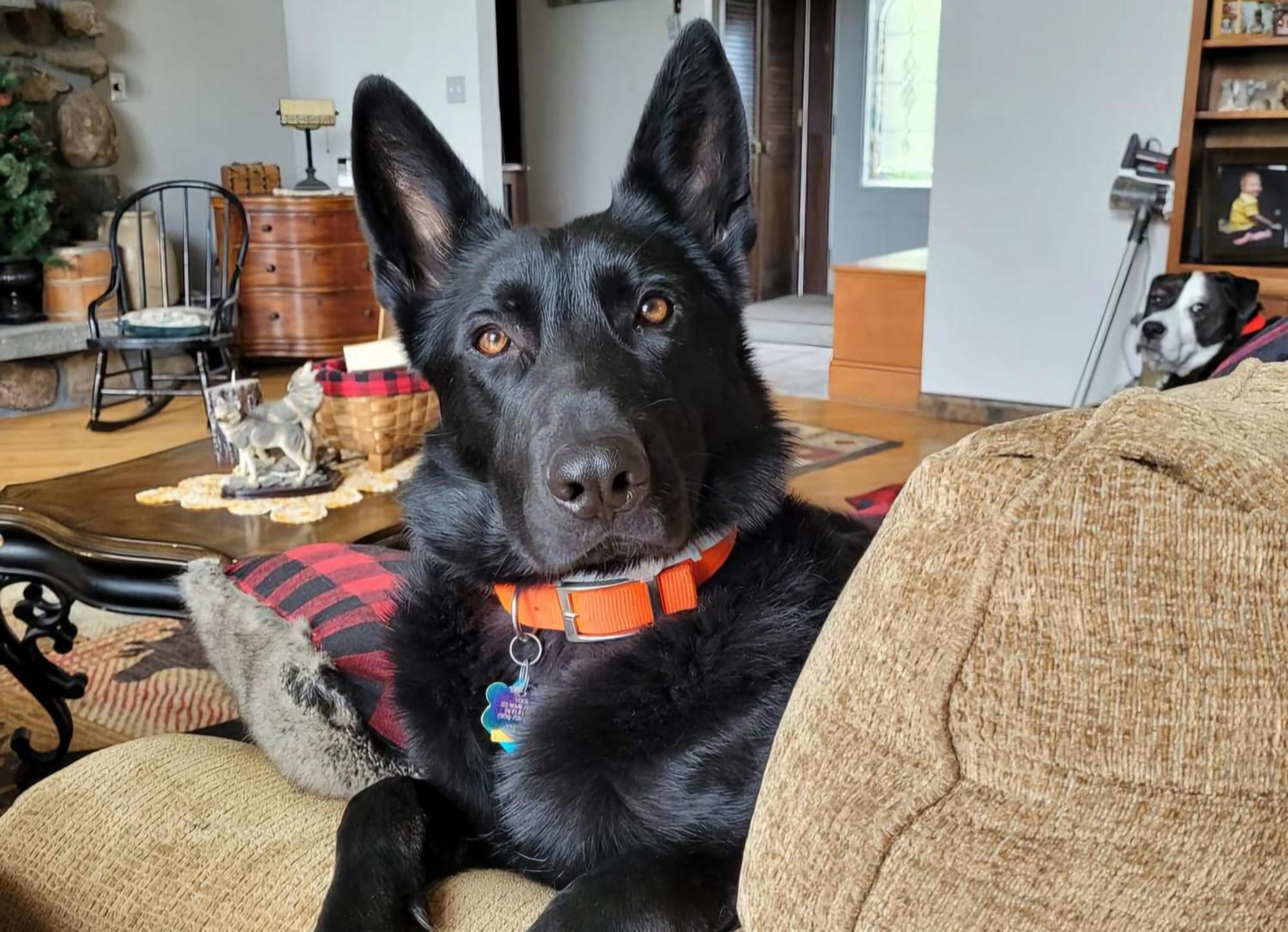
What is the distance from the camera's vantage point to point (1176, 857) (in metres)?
0.39

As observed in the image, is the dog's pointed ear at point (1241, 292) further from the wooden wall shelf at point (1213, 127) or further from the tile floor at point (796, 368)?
the tile floor at point (796, 368)

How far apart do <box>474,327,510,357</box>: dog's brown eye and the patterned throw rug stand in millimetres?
1147

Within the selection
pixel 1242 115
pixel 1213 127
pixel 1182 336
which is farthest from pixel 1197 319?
pixel 1213 127

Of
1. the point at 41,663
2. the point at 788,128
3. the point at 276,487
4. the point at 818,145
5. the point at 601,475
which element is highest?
the point at 788,128

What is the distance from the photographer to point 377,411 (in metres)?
2.29

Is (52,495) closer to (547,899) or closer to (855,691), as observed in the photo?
(547,899)

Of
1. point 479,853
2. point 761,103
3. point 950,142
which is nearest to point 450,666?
point 479,853

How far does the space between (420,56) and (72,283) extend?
2136 millimetres

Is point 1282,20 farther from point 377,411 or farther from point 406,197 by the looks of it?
point 406,197

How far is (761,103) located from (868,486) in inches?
212

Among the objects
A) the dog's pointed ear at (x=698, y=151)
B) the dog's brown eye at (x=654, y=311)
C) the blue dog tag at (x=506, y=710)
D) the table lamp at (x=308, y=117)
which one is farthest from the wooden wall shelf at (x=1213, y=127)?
the table lamp at (x=308, y=117)

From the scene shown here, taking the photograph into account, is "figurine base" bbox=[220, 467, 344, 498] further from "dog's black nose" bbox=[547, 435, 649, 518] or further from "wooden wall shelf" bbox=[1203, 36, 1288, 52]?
"wooden wall shelf" bbox=[1203, 36, 1288, 52]

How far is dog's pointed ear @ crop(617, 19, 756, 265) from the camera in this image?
1.08 metres

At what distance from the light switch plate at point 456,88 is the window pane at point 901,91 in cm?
416
